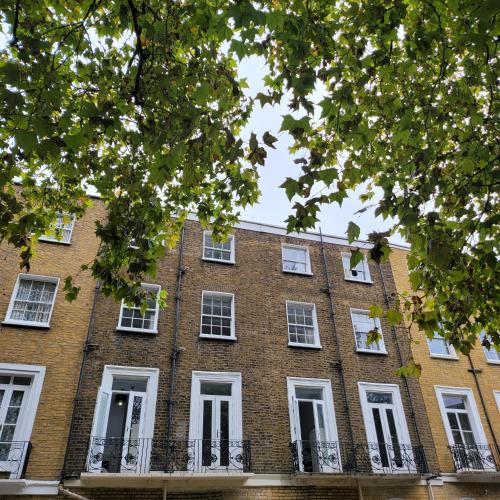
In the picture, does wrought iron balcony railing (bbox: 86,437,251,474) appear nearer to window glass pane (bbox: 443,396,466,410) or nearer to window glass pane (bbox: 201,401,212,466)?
window glass pane (bbox: 201,401,212,466)

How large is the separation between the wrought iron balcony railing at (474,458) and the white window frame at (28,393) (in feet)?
43.1

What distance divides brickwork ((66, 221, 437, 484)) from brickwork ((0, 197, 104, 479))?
0.40m

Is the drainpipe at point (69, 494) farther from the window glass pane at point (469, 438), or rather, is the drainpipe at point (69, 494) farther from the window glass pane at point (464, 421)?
the window glass pane at point (464, 421)

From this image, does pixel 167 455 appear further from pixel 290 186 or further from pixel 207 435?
pixel 290 186

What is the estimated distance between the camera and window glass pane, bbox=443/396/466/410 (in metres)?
16.3

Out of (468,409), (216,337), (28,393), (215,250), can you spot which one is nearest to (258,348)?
(216,337)

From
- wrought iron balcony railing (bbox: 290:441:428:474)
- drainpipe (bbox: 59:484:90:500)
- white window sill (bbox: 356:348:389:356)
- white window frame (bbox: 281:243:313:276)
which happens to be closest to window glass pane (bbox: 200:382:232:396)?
wrought iron balcony railing (bbox: 290:441:428:474)

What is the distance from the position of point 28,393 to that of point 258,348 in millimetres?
6955

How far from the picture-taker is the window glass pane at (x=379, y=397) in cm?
1518

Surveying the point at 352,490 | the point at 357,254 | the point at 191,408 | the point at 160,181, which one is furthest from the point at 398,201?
the point at 352,490

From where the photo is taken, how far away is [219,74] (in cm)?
734

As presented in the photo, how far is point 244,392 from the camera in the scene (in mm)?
13734

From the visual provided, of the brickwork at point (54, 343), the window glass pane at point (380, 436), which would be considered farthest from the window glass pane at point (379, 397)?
the brickwork at point (54, 343)

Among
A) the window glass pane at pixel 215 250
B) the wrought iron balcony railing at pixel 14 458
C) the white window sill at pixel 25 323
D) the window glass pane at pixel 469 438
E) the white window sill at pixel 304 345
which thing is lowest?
the wrought iron balcony railing at pixel 14 458
